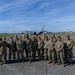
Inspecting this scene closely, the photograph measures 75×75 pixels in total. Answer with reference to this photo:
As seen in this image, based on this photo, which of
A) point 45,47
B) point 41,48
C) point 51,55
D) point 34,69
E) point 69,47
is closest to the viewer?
point 34,69

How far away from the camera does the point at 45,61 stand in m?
12.8

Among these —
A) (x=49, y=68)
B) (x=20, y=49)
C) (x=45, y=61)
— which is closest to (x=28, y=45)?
(x=20, y=49)

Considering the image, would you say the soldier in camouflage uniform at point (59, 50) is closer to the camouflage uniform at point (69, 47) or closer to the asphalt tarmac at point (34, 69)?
the camouflage uniform at point (69, 47)

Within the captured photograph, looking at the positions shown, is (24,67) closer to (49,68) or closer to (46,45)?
(49,68)

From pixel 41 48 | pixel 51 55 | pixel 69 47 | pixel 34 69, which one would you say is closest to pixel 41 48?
pixel 41 48

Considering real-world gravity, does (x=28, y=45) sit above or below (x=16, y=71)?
above

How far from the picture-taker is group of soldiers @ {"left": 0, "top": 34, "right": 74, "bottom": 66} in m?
11.6

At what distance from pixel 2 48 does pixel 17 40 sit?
1245 millimetres

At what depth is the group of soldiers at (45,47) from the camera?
1165cm

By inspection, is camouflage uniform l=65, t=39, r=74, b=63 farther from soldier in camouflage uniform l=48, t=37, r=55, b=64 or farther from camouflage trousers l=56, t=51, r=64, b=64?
soldier in camouflage uniform l=48, t=37, r=55, b=64

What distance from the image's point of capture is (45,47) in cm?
1253

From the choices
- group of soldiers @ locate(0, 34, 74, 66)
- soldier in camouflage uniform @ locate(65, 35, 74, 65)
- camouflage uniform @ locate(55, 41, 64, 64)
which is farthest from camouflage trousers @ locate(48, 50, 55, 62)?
soldier in camouflage uniform @ locate(65, 35, 74, 65)

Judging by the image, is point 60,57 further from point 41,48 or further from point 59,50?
point 41,48

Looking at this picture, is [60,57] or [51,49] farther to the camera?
[51,49]
